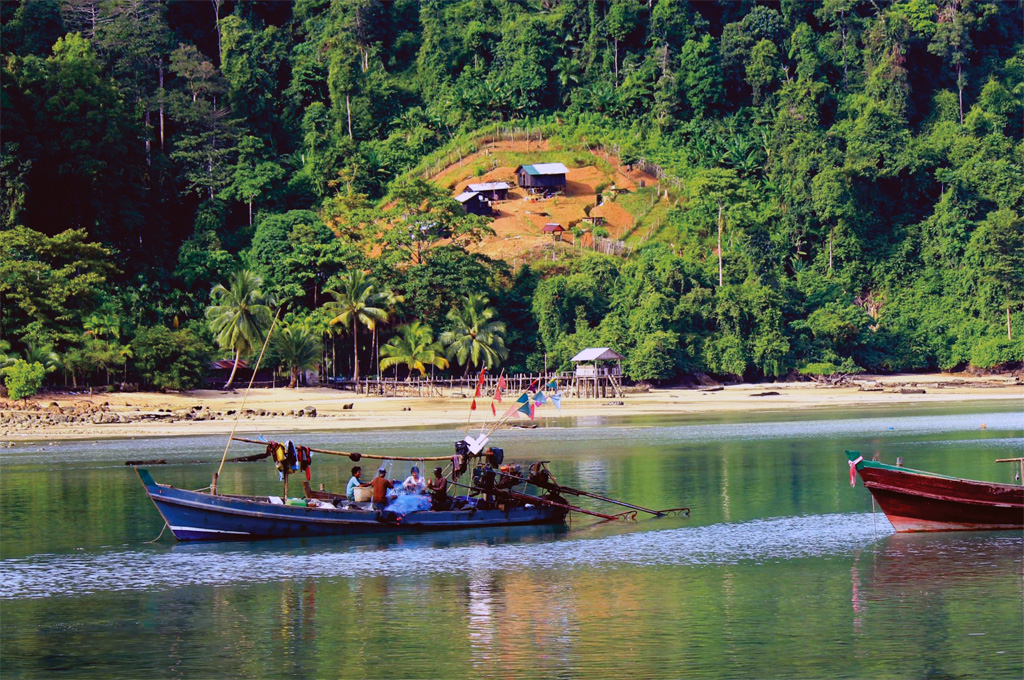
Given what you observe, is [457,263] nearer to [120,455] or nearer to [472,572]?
[120,455]

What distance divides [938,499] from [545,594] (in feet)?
29.6

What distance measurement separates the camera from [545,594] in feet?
70.9

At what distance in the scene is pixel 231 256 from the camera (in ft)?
245

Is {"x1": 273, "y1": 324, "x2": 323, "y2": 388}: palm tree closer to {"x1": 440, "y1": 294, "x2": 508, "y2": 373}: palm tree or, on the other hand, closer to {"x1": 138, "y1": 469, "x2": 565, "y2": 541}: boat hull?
{"x1": 440, "y1": 294, "x2": 508, "y2": 373}: palm tree

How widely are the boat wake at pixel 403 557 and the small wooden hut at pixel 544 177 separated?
60.9 metres

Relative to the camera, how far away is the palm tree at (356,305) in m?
66.6

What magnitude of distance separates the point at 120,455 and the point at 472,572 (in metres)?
23.6

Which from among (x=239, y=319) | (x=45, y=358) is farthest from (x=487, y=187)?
(x=45, y=358)

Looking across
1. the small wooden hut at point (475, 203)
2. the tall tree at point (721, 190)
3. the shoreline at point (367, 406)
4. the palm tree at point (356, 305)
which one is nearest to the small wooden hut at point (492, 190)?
the small wooden hut at point (475, 203)

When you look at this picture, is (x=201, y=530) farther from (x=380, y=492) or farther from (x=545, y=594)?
(x=545, y=594)

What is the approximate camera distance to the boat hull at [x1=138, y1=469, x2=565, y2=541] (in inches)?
1017

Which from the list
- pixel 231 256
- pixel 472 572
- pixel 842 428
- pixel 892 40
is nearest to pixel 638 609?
pixel 472 572

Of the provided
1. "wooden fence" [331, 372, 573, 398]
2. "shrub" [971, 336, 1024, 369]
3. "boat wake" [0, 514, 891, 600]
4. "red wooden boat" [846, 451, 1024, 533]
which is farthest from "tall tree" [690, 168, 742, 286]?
"red wooden boat" [846, 451, 1024, 533]

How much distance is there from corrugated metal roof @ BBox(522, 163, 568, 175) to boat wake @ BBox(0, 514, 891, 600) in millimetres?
60841
